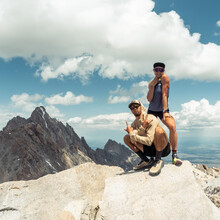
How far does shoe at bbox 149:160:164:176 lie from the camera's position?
6355 millimetres

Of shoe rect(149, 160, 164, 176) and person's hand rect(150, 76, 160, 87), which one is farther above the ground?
person's hand rect(150, 76, 160, 87)

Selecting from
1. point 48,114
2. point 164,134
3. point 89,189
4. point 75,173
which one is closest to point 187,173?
point 164,134

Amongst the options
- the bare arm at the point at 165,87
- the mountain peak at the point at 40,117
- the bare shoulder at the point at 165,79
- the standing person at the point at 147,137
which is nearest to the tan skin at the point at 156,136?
the standing person at the point at 147,137

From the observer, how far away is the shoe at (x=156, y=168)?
20.9 feet

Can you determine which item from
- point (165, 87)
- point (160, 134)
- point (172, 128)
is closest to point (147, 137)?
point (160, 134)

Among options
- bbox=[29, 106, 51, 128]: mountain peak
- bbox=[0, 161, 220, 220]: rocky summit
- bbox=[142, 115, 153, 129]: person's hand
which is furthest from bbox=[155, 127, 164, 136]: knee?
bbox=[29, 106, 51, 128]: mountain peak

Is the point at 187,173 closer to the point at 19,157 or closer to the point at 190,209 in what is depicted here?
the point at 190,209

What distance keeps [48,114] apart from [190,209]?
141m

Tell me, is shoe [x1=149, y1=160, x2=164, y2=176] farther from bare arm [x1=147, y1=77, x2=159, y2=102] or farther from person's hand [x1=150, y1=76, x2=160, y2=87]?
person's hand [x1=150, y1=76, x2=160, y2=87]

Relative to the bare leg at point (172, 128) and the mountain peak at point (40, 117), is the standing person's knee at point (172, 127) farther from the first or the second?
the mountain peak at point (40, 117)

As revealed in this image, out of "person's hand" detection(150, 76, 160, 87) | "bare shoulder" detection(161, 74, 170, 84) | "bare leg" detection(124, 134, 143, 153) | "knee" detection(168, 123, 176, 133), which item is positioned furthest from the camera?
"person's hand" detection(150, 76, 160, 87)

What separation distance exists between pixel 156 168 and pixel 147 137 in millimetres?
1034

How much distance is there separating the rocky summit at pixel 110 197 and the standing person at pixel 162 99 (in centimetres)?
90

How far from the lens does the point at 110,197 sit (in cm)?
596
